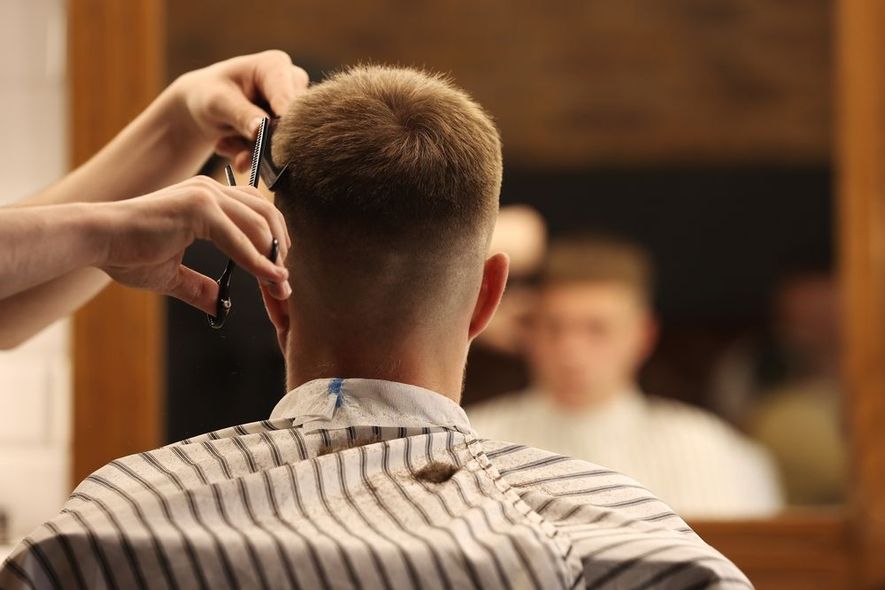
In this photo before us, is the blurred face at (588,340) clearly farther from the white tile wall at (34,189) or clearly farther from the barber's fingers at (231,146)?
the barber's fingers at (231,146)

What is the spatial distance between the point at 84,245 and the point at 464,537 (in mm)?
432

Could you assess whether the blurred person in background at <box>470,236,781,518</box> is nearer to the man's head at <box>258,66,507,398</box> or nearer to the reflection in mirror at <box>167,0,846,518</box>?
the reflection in mirror at <box>167,0,846,518</box>

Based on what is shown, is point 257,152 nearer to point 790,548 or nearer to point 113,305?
point 113,305

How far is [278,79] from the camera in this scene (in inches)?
58.3

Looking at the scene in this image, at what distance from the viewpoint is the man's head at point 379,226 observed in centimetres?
123

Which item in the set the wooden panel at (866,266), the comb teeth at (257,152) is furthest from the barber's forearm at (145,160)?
the wooden panel at (866,266)

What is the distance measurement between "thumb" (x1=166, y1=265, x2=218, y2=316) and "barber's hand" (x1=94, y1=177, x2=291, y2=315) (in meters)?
0.07

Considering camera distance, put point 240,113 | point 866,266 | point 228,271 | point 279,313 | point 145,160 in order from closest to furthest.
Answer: point 228,271 → point 279,313 → point 240,113 → point 145,160 → point 866,266

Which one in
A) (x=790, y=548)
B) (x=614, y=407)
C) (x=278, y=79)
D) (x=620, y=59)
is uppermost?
(x=620, y=59)

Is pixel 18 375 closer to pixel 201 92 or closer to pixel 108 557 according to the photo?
pixel 201 92

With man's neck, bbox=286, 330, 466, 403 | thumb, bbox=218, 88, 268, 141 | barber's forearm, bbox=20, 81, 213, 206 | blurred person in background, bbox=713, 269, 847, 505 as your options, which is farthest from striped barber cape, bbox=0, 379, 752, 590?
blurred person in background, bbox=713, 269, 847, 505

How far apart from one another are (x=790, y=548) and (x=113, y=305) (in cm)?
187

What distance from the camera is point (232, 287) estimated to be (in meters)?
1.43

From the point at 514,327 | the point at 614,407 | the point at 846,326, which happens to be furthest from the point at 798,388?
the point at 514,327
